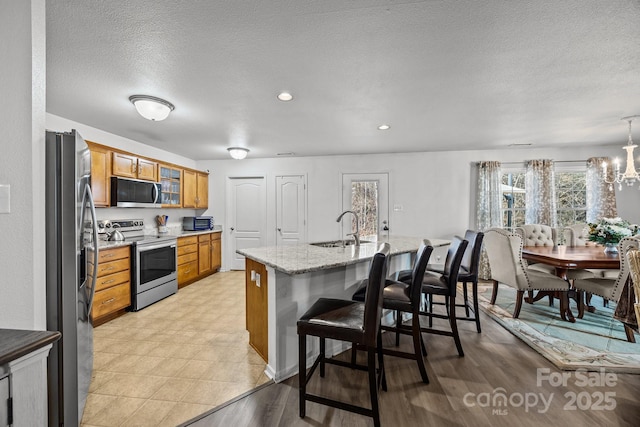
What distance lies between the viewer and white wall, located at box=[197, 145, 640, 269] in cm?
523

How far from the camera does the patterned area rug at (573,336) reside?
2.35m

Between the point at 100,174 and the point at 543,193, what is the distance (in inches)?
266

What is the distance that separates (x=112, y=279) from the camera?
3273 millimetres

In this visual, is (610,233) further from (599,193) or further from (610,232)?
(599,193)

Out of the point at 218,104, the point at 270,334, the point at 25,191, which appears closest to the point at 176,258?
the point at 218,104

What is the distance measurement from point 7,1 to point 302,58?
1501 mm

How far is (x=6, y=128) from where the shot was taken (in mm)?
1206

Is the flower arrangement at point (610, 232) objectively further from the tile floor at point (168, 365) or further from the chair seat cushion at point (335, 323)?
the tile floor at point (168, 365)

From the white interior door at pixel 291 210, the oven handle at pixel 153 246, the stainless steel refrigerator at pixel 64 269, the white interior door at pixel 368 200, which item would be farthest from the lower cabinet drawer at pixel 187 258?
the stainless steel refrigerator at pixel 64 269

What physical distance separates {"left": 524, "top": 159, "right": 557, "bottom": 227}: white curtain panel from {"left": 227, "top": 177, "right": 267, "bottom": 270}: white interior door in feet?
16.6

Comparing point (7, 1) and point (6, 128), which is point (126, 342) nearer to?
point (6, 128)

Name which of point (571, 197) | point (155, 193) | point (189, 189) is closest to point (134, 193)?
point (155, 193)

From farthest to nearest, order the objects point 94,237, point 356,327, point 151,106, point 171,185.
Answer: point 171,185
point 151,106
point 94,237
point 356,327

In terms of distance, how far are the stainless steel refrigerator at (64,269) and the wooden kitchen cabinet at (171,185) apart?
347 centimetres
